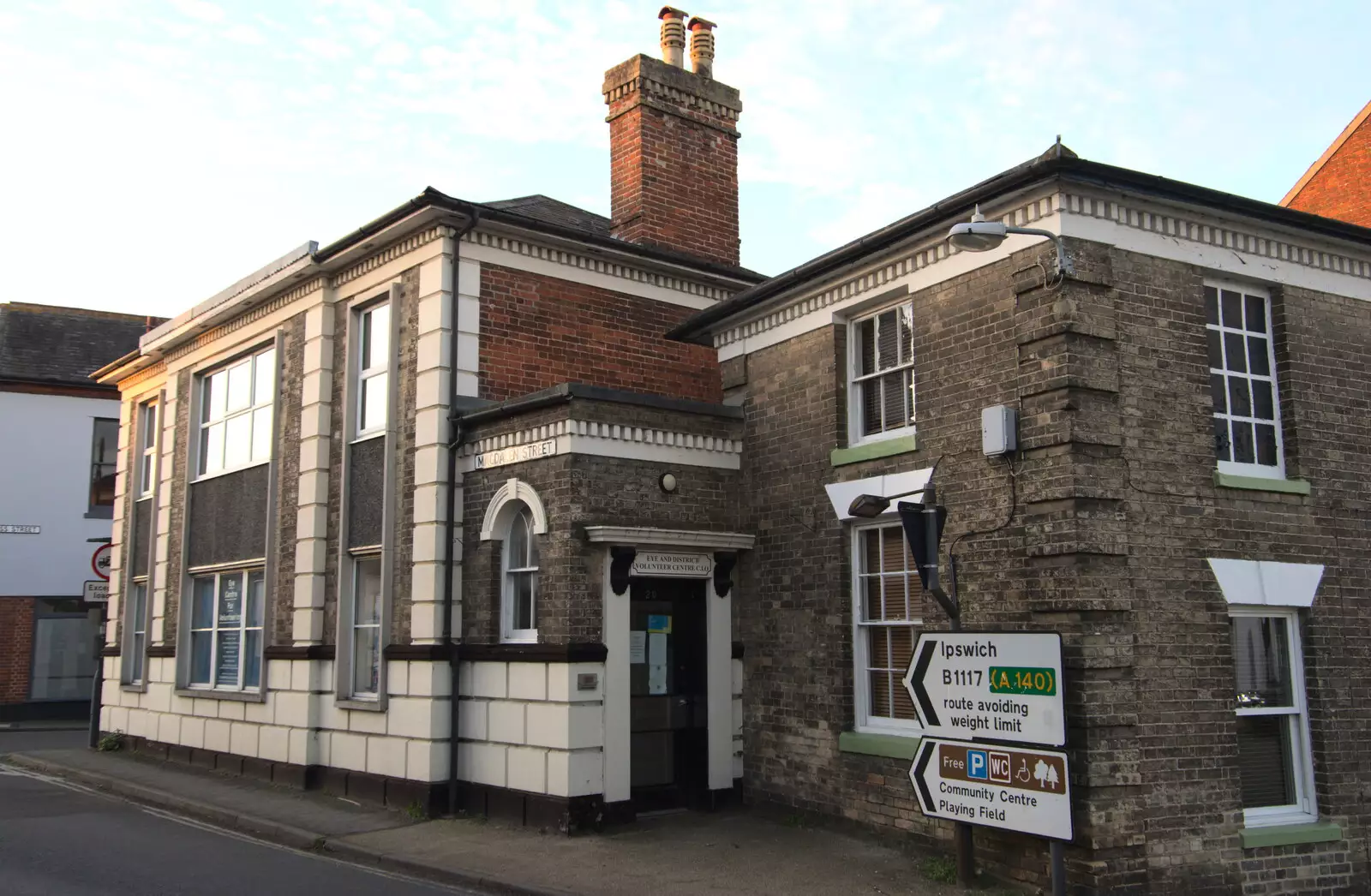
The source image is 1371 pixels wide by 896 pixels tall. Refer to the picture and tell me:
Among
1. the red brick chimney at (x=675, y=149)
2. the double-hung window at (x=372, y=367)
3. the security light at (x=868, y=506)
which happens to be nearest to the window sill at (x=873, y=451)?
the security light at (x=868, y=506)

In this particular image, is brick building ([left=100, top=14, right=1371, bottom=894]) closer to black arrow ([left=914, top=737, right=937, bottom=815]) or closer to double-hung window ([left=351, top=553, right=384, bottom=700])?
double-hung window ([left=351, top=553, right=384, bottom=700])

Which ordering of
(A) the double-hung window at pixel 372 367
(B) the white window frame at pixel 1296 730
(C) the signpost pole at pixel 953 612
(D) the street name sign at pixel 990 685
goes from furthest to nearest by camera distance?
(A) the double-hung window at pixel 372 367, (B) the white window frame at pixel 1296 730, (C) the signpost pole at pixel 953 612, (D) the street name sign at pixel 990 685

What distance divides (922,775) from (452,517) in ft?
19.2

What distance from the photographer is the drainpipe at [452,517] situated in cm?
1207

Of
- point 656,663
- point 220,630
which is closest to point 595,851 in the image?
point 656,663

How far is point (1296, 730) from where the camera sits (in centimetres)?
937

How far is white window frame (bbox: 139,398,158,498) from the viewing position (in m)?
20.1

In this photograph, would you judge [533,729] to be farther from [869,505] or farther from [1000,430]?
[1000,430]

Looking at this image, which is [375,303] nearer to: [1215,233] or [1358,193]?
[1215,233]

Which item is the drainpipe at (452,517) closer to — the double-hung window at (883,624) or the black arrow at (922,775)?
the double-hung window at (883,624)

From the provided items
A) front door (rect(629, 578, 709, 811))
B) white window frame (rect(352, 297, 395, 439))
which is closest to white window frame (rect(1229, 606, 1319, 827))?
front door (rect(629, 578, 709, 811))

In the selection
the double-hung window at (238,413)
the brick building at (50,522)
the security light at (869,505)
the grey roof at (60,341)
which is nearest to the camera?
the security light at (869,505)

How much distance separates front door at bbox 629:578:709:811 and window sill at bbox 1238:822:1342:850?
5043mm

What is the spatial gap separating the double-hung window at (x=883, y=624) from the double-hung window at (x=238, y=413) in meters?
8.66
